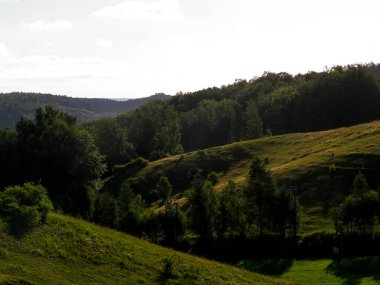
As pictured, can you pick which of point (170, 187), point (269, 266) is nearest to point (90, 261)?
point (269, 266)

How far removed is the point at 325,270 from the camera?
54.9 metres

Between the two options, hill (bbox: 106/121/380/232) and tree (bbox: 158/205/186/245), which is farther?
hill (bbox: 106/121/380/232)

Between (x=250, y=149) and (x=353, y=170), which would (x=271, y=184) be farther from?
(x=250, y=149)

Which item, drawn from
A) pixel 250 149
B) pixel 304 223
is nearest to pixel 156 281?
pixel 304 223

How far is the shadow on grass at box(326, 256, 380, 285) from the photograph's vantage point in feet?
165

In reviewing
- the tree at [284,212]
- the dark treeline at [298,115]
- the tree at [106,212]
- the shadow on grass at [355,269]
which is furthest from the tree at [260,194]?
the dark treeline at [298,115]

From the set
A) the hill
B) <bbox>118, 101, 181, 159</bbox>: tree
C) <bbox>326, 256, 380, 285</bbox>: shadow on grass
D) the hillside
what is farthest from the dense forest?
<bbox>326, 256, 380, 285</bbox>: shadow on grass

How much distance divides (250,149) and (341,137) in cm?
2558

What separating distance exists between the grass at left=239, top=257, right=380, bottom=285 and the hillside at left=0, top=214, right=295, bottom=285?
12.7 meters

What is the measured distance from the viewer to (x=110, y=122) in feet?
535

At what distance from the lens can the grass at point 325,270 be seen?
164ft

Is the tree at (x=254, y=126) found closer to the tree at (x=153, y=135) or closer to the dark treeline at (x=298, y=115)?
the dark treeline at (x=298, y=115)

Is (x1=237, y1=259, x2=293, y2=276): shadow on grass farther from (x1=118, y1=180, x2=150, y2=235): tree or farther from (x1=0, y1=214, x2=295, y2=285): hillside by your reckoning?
(x1=0, y1=214, x2=295, y2=285): hillside

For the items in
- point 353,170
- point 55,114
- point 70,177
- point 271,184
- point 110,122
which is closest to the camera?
point 271,184
